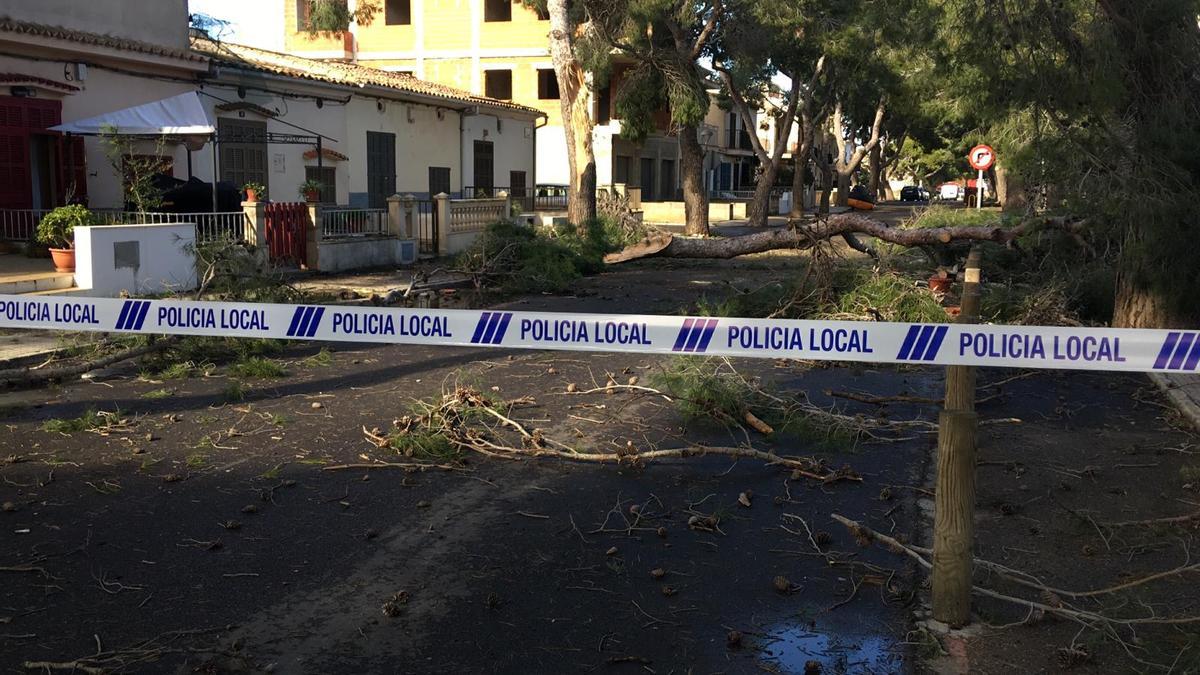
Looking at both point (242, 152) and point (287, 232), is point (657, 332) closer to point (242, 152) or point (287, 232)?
point (287, 232)

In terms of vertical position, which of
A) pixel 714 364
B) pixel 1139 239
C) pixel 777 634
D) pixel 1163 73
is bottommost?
pixel 777 634

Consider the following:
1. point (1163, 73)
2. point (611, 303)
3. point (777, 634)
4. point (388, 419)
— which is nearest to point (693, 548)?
point (777, 634)

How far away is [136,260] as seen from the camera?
14789mm

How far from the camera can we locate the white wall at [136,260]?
46.7 feet

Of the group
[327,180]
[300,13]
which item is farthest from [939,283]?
[300,13]

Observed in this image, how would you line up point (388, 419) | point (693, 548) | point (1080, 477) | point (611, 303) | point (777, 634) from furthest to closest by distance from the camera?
point (611, 303) < point (388, 419) < point (1080, 477) < point (693, 548) < point (777, 634)

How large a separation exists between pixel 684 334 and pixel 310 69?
26.4 m

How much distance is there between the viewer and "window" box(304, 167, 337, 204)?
25609 millimetres

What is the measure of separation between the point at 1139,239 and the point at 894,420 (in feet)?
12.5

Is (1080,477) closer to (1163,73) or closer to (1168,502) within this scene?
(1168,502)

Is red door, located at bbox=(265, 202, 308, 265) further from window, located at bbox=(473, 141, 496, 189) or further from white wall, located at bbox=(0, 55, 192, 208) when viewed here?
window, located at bbox=(473, 141, 496, 189)

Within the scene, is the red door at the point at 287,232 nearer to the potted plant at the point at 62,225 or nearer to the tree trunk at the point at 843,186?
the potted plant at the point at 62,225

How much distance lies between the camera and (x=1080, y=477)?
23.4 ft

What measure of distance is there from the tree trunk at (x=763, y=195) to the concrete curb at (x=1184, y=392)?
25.4 metres
